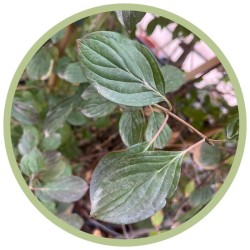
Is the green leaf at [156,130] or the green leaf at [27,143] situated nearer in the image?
the green leaf at [156,130]

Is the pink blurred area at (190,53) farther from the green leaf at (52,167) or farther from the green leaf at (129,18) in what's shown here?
the green leaf at (52,167)

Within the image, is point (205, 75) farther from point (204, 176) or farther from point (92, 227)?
point (92, 227)

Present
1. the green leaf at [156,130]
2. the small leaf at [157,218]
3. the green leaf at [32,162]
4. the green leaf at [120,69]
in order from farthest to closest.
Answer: the small leaf at [157,218] < the green leaf at [32,162] < the green leaf at [156,130] < the green leaf at [120,69]

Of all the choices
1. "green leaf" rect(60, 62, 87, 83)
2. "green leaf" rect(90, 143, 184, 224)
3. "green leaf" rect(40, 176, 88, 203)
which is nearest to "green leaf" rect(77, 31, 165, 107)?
"green leaf" rect(90, 143, 184, 224)

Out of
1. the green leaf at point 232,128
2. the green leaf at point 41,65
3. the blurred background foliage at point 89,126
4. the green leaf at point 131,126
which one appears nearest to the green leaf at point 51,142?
the blurred background foliage at point 89,126

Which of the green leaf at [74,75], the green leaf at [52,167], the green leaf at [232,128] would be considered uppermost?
the green leaf at [74,75]

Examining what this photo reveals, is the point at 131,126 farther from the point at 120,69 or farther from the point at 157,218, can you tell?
the point at 157,218

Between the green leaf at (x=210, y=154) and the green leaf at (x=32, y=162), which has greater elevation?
the green leaf at (x=32, y=162)

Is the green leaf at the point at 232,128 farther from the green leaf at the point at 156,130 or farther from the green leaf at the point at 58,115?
the green leaf at the point at 58,115

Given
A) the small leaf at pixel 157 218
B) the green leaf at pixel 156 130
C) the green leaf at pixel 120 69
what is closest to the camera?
the green leaf at pixel 120 69
